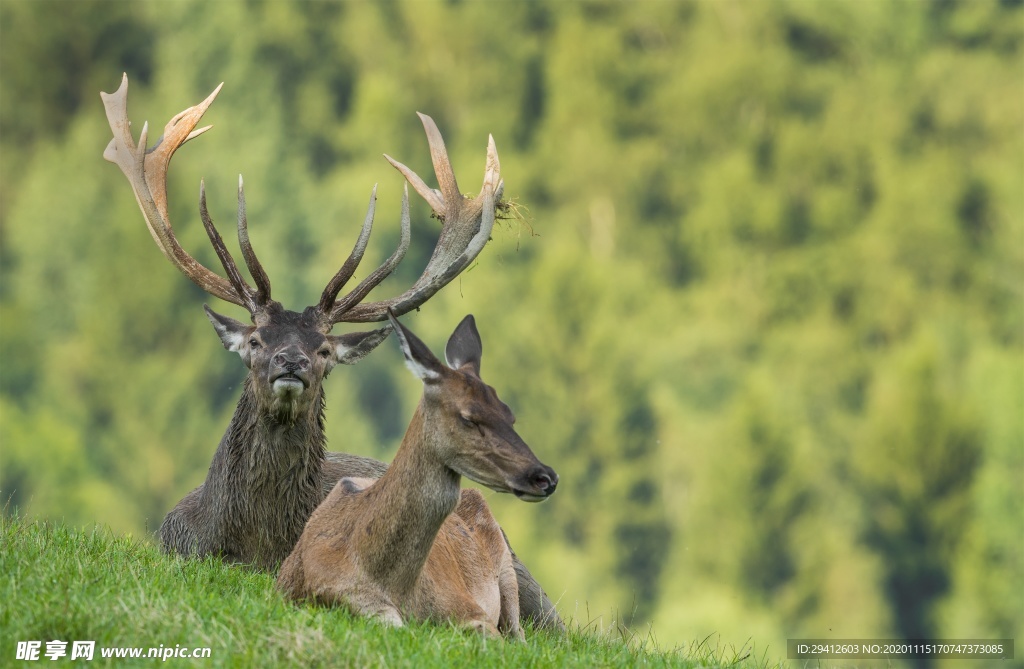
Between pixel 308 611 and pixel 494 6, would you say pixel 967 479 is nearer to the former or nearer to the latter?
pixel 494 6

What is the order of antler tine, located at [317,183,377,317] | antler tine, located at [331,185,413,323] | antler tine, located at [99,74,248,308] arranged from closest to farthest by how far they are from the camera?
antler tine, located at [317,183,377,317] → antler tine, located at [331,185,413,323] → antler tine, located at [99,74,248,308]

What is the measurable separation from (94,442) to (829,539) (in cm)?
3120

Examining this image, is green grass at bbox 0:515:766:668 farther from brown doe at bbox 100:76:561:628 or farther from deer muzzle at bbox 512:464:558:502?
brown doe at bbox 100:76:561:628

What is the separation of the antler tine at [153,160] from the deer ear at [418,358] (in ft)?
12.2

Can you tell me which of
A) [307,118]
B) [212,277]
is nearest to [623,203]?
[307,118]

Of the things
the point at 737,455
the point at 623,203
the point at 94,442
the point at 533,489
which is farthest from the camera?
the point at 623,203

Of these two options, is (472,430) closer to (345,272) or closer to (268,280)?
(268,280)

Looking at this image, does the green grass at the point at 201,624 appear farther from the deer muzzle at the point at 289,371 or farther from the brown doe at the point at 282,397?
the brown doe at the point at 282,397

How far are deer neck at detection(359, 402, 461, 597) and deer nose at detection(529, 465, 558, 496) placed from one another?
22.1 inches

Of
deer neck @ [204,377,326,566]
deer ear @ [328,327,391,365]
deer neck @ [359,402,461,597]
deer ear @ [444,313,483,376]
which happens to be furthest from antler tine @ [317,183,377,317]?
deer neck @ [359,402,461,597]

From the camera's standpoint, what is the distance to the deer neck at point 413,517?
8.79 meters

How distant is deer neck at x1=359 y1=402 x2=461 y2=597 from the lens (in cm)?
879

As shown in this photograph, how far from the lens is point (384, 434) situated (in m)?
78.1

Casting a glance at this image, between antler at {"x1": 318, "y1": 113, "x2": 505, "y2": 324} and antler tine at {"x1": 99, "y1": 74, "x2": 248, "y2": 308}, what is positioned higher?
antler tine at {"x1": 99, "y1": 74, "x2": 248, "y2": 308}
